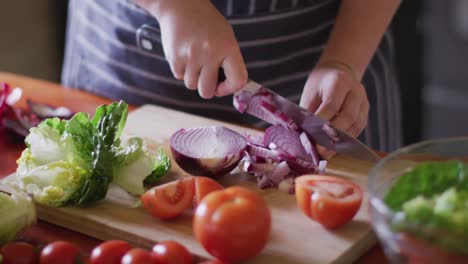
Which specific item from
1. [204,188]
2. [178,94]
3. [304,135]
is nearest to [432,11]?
[178,94]

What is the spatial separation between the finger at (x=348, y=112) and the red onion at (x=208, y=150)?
0.21 meters

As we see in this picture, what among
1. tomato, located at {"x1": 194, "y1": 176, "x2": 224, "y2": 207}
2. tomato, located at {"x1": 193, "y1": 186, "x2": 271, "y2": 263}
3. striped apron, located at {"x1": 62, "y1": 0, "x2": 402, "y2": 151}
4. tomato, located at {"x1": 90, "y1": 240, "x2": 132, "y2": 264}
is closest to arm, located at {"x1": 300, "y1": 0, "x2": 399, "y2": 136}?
striped apron, located at {"x1": 62, "y1": 0, "x2": 402, "y2": 151}

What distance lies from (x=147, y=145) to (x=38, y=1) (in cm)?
149

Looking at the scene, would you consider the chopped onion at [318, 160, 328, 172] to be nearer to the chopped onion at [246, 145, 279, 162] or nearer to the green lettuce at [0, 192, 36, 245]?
the chopped onion at [246, 145, 279, 162]

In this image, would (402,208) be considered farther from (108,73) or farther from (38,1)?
(38,1)

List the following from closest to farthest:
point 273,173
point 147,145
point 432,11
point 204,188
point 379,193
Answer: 1. point 379,193
2. point 204,188
3. point 273,173
4. point 147,145
5. point 432,11

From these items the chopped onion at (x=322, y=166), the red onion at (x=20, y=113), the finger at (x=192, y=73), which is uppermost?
the finger at (x=192, y=73)

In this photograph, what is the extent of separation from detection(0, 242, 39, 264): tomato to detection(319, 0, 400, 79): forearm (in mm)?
825

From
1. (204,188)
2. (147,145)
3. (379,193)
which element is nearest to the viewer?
(379,193)

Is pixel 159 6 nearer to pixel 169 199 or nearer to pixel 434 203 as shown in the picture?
→ pixel 169 199

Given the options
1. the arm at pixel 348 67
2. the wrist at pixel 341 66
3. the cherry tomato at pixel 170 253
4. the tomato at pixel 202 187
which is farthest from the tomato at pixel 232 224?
the wrist at pixel 341 66

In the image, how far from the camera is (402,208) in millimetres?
1101

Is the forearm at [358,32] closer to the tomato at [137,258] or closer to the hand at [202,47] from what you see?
the hand at [202,47]

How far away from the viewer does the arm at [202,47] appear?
1.45 metres
